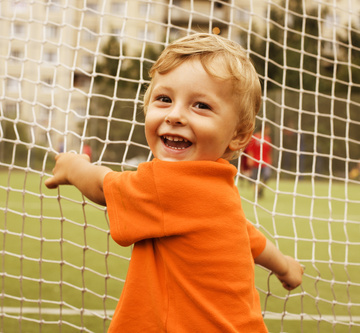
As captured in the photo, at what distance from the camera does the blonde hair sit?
1.04 m

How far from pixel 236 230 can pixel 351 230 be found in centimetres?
352

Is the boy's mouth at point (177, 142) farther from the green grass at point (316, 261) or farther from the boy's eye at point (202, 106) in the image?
the green grass at point (316, 261)

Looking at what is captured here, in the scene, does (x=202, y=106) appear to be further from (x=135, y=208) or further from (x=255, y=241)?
(x=255, y=241)

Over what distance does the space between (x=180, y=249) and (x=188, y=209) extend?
0.28 feet

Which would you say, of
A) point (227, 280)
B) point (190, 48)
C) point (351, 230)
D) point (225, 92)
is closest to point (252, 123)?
point (225, 92)

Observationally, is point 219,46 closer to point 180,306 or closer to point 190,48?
point 190,48

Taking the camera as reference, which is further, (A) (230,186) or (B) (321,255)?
(B) (321,255)

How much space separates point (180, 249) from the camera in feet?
3.31

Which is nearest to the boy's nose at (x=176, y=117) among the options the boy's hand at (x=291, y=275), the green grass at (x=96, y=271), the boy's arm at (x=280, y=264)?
the boy's arm at (x=280, y=264)

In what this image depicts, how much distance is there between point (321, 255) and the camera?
3.24 metres

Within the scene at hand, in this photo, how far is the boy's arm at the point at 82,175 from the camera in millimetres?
1111

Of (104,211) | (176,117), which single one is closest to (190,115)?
(176,117)

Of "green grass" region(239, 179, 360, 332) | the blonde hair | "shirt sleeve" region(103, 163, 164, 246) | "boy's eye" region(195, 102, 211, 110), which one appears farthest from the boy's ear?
"green grass" region(239, 179, 360, 332)

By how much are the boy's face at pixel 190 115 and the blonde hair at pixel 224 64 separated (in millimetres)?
14
